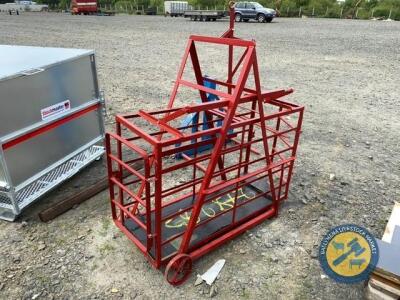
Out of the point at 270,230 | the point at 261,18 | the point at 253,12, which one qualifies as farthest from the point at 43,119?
the point at 261,18

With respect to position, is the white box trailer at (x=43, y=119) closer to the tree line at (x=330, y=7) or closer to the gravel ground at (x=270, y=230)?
the gravel ground at (x=270, y=230)

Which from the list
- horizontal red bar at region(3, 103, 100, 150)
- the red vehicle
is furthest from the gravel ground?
the red vehicle

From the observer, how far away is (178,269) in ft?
9.46

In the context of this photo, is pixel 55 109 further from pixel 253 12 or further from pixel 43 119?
pixel 253 12

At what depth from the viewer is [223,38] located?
323 centimetres

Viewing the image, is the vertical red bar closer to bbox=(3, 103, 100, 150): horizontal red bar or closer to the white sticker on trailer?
bbox=(3, 103, 100, 150): horizontal red bar

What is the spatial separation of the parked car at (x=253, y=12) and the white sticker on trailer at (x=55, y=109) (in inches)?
937

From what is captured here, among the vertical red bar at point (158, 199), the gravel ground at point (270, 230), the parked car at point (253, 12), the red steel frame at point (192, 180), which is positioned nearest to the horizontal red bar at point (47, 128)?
the gravel ground at point (270, 230)

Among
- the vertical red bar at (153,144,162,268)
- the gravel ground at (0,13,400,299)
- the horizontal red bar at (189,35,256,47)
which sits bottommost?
the gravel ground at (0,13,400,299)

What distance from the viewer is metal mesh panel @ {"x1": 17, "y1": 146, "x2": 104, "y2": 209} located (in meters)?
3.62

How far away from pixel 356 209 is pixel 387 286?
1.50 m

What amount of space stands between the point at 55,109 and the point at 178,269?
7.85ft

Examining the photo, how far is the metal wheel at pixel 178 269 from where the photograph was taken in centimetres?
285

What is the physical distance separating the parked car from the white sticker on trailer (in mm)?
23808
